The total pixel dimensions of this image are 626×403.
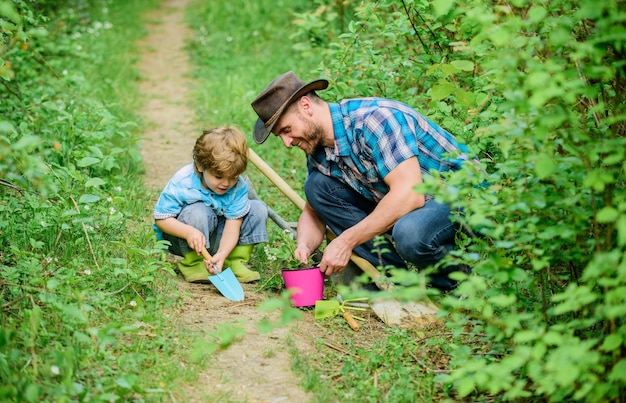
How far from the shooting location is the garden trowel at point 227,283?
11.9 ft

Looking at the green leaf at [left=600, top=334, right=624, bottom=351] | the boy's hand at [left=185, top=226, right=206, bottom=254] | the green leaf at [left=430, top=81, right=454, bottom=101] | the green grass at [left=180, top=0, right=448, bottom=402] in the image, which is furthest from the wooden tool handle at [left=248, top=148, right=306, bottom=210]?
the green leaf at [left=600, top=334, right=624, bottom=351]

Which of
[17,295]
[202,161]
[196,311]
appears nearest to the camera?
[17,295]

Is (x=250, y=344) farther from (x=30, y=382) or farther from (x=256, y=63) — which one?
(x=256, y=63)

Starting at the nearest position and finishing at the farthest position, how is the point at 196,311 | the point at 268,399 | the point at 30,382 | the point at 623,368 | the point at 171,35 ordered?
the point at 623,368 < the point at 30,382 < the point at 268,399 < the point at 196,311 < the point at 171,35

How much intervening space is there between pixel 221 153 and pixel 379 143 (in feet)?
2.65

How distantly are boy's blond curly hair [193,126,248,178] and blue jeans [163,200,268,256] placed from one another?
24cm

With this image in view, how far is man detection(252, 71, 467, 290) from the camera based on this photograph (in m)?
3.39

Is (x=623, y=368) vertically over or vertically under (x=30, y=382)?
over

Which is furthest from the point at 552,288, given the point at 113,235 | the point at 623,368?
the point at 113,235

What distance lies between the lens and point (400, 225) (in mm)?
3412

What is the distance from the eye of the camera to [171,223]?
3746 millimetres

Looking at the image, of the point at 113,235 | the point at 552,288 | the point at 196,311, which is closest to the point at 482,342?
the point at 552,288

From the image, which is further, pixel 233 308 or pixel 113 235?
pixel 113 235

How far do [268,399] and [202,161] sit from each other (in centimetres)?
140
